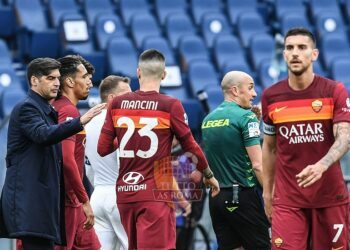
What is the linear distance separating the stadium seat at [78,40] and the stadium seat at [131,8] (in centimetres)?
125

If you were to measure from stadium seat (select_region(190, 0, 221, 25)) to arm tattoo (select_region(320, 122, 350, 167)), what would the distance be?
11.5m

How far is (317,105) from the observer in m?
9.09

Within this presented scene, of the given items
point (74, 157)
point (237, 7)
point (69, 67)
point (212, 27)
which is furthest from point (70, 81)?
point (237, 7)

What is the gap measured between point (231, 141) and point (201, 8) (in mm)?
10036

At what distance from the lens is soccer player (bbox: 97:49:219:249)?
962 centimetres

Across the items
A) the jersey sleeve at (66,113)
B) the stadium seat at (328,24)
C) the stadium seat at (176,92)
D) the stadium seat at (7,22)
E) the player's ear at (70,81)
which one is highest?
the stadium seat at (7,22)

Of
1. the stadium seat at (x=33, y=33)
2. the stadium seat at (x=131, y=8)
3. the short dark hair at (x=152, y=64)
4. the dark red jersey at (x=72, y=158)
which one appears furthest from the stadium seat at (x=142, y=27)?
the short dark hair at (x=152, y=64)

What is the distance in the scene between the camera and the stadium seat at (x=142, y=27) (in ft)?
63.5

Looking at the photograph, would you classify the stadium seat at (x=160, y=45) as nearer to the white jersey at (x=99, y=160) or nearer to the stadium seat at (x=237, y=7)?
the stadium seat at (x=237, y=7)

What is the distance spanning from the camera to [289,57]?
9.15 meters

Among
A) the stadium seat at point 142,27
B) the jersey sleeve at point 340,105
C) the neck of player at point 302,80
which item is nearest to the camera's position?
the jersey sleeve at point 340,105

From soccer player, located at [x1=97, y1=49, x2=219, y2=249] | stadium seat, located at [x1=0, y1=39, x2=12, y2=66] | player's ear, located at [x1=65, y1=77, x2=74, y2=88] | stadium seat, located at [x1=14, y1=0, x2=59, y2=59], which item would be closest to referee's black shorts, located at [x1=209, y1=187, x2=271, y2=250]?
soccer player, located at [x1=97, y1=49, x2=219, y2=249]

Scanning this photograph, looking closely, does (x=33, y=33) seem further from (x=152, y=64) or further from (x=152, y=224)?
(x=152, y=224)

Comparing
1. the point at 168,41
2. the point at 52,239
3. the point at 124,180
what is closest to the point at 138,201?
the point at 124,180
